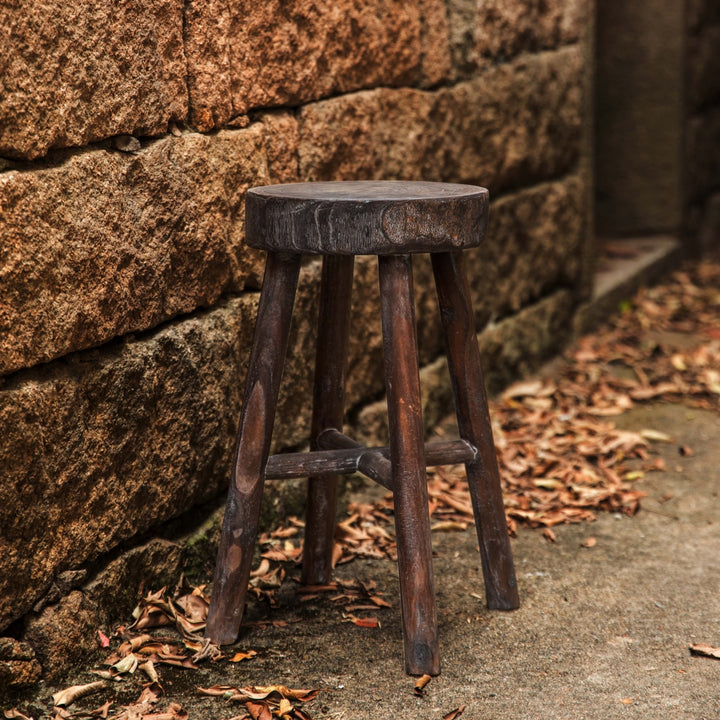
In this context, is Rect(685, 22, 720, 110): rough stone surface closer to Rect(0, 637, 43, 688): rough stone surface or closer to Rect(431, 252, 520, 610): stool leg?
Rect(431, 252, 520, 610): stool leg

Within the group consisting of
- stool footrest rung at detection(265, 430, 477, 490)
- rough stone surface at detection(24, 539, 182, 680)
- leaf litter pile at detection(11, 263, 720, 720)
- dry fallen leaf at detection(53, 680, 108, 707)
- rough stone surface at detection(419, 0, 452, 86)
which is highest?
rough stone surface at detection(419, 0, 452, 86)

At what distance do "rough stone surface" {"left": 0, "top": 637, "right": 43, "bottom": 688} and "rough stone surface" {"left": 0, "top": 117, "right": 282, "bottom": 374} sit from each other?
1.70 feet

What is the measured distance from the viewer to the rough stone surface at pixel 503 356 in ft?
10.8

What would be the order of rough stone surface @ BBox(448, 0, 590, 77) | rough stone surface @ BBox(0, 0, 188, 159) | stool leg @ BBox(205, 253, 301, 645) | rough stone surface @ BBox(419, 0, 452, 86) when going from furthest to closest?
rough stone surface @ BBox(448, 0, 590, 77) → rough stone surface @ BBox(419, 0, 452, 86) → stool leg @ BBox(205, 253, 301, 645) → rough stone surface @ BBox(0, 0, 188, 159)

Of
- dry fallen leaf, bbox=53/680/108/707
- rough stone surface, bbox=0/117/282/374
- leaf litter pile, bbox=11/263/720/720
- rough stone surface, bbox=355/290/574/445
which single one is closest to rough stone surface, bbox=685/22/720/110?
leaf litter pile, bbox=11/263/720/720

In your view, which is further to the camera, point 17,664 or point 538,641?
point 538,641

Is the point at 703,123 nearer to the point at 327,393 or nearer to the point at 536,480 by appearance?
the point at 536,480

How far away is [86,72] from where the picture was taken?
6.59ft

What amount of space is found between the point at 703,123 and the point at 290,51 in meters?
4.12

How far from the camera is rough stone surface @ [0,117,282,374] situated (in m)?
1.92

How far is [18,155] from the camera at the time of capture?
1894 mm

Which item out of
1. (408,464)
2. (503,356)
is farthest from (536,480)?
(408,464)

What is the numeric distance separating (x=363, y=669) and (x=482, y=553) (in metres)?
0.41

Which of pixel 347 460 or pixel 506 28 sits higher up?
pixel 506 28
